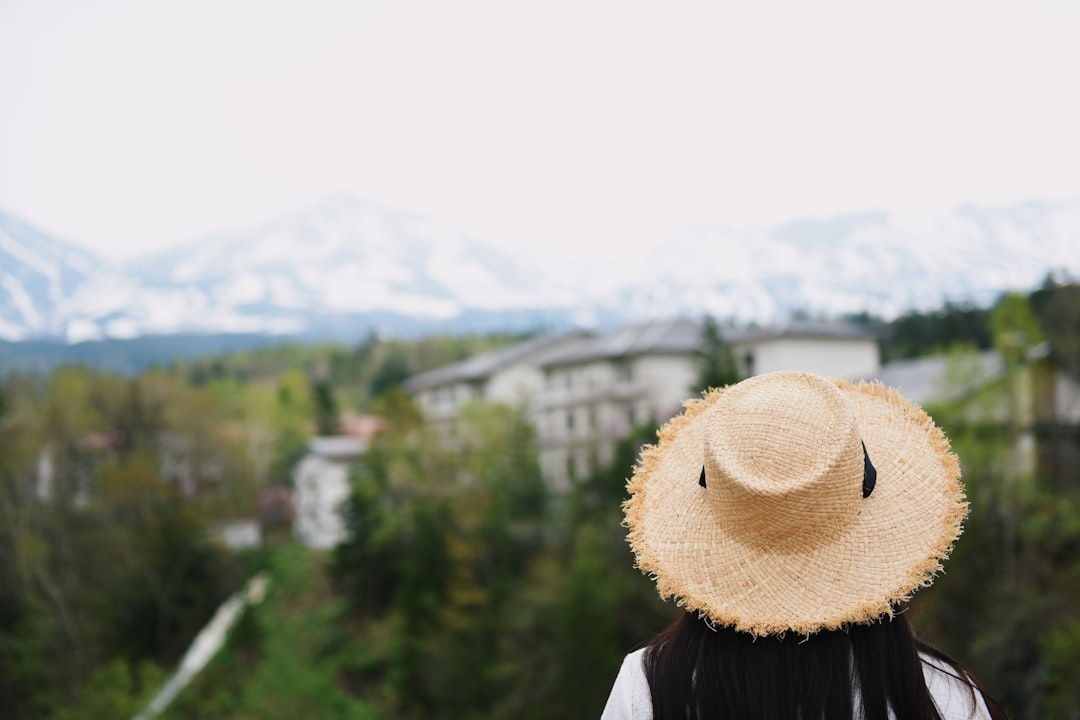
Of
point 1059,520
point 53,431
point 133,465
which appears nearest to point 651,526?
point 1059,520

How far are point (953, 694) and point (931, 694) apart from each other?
0.13 ft

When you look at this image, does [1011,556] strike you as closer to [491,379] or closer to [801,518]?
[801,518]

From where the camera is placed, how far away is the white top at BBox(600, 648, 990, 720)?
4.79 feet

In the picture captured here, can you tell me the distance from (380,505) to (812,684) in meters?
25.7

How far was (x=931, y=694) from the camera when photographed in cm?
146

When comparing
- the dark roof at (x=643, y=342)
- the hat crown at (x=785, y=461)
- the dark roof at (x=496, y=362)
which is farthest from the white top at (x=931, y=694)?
the dark roof at (x=496, y=362)

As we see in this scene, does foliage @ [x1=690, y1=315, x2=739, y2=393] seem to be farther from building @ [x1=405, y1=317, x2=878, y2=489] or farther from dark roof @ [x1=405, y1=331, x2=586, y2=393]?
dark roof @ [x1=405, y1=331, x2=586, y2=393]

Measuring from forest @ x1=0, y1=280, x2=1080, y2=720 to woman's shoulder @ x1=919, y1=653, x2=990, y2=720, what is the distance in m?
10.4

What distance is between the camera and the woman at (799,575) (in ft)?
4.68

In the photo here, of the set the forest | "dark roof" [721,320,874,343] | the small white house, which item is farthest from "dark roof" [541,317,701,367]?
the small white house

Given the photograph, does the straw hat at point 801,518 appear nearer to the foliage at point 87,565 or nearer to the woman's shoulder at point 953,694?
the woman's shoulder at point 953,694

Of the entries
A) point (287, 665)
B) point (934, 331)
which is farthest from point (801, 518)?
point (934, 331)

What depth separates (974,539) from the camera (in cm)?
1590

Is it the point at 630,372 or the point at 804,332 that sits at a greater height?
the point at 804,332
